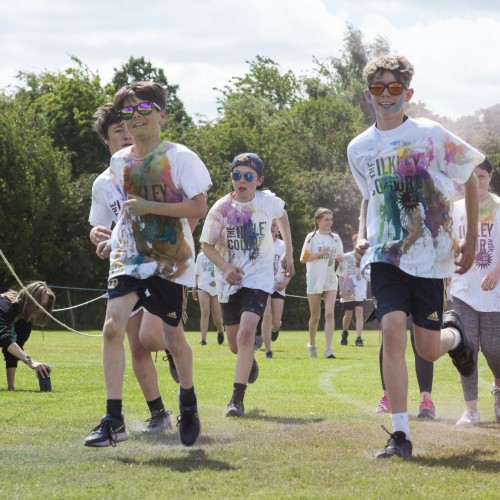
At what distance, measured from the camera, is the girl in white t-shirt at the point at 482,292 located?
8688mm

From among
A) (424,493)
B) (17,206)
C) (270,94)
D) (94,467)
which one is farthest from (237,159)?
(270,94)

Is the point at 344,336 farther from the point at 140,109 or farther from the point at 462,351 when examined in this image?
the point at 140,109

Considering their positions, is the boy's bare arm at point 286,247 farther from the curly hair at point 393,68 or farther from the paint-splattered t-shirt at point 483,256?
the curly hair at point 393,68

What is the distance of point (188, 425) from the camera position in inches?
271

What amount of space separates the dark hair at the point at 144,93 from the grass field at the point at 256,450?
2138mm

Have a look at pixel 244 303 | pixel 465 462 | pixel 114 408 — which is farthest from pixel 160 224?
pixel 244 303

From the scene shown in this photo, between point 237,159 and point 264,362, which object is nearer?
point 237,159

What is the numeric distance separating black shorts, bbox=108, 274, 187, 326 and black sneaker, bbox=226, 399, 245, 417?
2.12 meters

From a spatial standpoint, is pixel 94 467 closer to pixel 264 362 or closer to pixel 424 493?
pixel 424 493

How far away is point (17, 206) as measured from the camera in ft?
122

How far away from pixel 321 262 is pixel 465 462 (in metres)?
13.0

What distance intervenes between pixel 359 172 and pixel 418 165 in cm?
43

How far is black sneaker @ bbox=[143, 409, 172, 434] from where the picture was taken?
7.62 m

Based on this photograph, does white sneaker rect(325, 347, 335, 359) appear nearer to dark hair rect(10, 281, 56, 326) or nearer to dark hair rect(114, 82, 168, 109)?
dark hair rect(10, 281, 56, 326)
